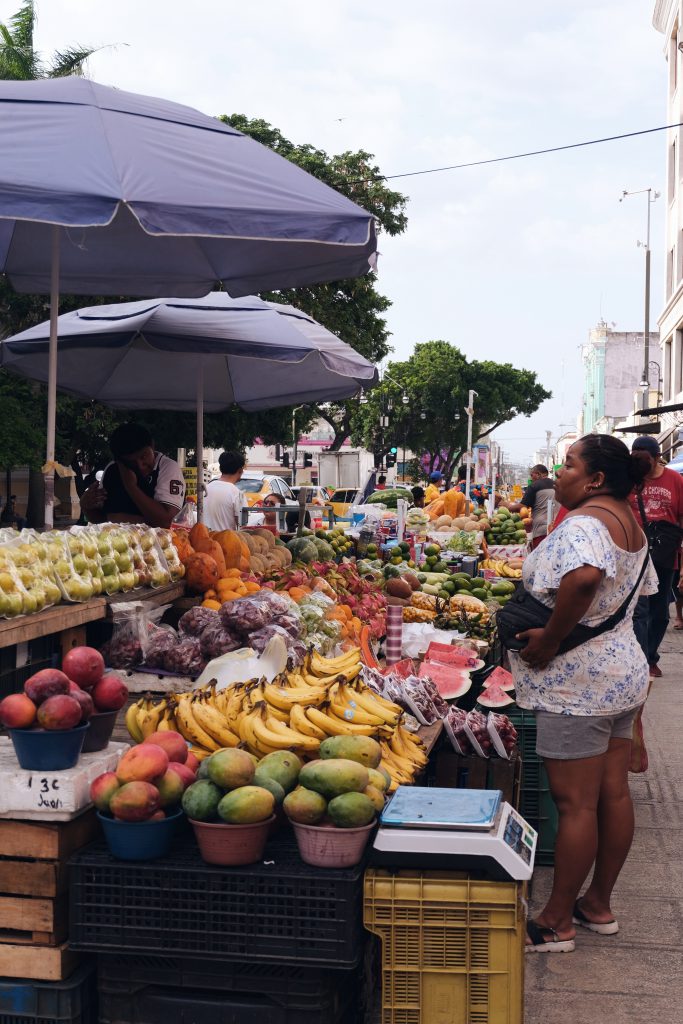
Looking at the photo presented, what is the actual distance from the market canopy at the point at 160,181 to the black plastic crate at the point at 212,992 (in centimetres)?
263

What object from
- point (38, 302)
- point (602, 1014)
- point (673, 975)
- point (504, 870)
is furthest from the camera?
point (38, 302)

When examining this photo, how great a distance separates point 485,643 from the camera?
687cm

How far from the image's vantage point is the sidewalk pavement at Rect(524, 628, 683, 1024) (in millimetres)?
3807

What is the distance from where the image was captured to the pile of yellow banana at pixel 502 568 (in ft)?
40.6

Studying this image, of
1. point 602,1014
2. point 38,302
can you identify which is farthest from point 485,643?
point 38,302

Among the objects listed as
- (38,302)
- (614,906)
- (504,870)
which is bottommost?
(614,906)

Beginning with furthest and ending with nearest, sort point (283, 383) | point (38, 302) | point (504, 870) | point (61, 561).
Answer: point (38, 302), point (283, 383), point (61, 561), point (504, 870)

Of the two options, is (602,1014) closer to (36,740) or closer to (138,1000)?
(138,1000)

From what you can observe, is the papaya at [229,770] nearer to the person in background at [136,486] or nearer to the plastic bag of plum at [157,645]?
the plastic bag of plum at [157,645]

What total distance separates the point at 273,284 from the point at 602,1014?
4.17 metres

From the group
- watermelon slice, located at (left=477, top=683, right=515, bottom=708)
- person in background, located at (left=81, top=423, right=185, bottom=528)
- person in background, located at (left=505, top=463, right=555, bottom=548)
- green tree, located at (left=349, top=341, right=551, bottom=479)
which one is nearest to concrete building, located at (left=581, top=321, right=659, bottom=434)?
green tree, located at (left=349, top=341, right=551, bottom=479)

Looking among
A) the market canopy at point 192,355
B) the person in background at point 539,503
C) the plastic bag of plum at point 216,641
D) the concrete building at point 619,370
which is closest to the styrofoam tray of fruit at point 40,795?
the plastic bag of plum at point 216,641

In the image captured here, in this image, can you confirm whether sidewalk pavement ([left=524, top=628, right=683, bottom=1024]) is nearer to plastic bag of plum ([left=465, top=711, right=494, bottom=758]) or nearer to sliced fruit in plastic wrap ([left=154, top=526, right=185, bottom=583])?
plastic bag of plum ([left=465, top=711, right=494, bottom=758])

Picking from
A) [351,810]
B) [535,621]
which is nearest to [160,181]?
[535,621]
